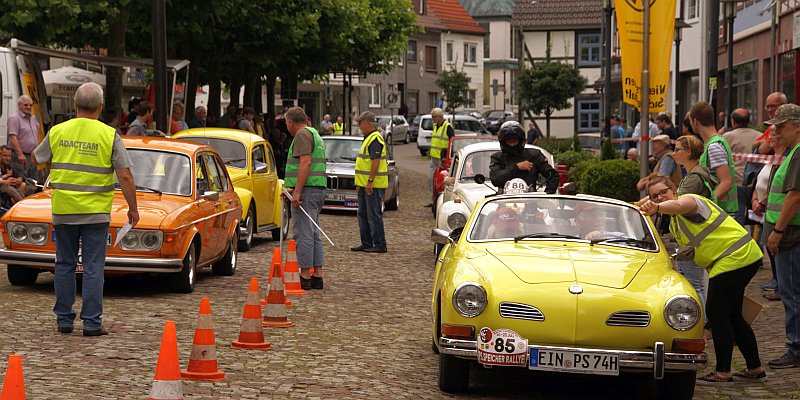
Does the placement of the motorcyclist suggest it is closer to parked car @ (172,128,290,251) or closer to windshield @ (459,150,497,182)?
windshield @ (459,150,497,182)

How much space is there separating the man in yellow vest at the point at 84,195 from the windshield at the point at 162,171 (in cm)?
302

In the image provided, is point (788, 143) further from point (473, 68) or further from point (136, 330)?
point (473, 68)

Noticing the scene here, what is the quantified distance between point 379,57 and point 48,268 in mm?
33701

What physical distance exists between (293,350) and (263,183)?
28.9 feet

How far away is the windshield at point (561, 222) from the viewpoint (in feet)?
30.6

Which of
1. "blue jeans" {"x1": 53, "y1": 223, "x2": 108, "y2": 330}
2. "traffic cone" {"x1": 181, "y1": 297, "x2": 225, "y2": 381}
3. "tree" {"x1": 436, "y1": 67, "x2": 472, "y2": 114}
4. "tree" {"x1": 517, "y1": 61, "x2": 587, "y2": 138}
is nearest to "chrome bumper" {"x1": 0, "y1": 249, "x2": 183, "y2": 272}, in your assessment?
"blue jeans" {"x1": 53, "y1": 223, "x2": 108, "y2": 330}

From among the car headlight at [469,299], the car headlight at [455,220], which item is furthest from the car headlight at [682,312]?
the car headlight at [455,220]

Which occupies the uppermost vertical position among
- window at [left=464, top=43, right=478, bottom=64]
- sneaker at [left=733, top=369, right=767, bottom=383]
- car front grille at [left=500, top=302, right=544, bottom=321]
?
window at [left=464, top=43, right=478, bottom=64]

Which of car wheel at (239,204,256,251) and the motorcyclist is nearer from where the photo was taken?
the motorcyclist

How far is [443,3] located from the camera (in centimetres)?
9888

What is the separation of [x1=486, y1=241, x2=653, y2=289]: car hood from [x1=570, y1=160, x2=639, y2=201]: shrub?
14.4 metres

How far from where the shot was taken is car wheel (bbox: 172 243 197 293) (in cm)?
1260

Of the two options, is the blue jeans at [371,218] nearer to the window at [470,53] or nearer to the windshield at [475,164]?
the windshield at [475,164]

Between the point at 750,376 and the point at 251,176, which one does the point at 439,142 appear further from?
the point at 750,376
